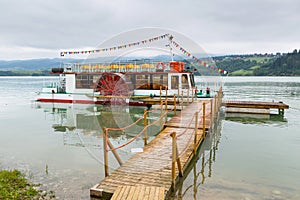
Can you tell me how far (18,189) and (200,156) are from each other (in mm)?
5932

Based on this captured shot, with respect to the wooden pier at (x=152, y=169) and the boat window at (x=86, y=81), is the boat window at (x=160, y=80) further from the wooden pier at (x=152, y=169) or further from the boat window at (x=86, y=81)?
the wooden pier at (x=152, y=169)

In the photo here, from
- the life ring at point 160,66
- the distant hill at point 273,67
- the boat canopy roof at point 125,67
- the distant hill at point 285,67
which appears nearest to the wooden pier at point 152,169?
the boat canopy roof at point 125,67

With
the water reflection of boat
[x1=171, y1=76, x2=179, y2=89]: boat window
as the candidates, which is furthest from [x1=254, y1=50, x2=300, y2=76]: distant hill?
the water reflection of boat

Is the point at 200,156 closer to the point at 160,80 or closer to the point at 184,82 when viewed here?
the point at 184,82

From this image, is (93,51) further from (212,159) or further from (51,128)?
(212,159)

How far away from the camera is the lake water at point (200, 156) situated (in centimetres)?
648

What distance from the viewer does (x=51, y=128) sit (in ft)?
47.6

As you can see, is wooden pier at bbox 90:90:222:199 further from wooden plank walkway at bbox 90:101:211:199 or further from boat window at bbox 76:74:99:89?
boat window at bbox 76:74:99:89

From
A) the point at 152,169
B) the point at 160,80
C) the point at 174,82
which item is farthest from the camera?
the point at 160,80

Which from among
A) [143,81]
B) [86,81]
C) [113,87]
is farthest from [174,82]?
[86,81]

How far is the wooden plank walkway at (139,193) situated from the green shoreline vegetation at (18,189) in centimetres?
186

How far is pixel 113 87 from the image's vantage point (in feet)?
78.6

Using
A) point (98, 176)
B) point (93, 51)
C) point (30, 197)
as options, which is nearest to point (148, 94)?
point (93, 51)

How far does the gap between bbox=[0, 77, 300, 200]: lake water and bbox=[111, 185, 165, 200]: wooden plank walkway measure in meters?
0.97
